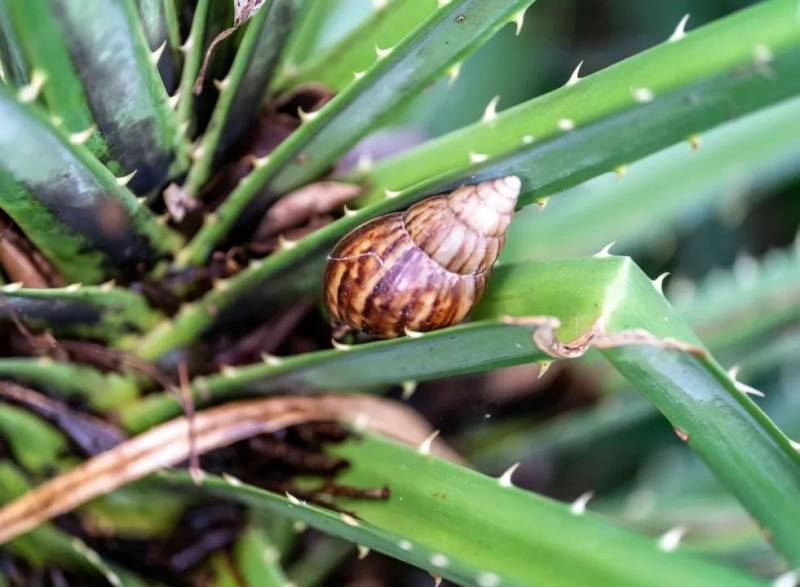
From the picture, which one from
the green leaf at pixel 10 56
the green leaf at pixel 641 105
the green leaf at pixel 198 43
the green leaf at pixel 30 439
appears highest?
the green leaf at pixel 10 56

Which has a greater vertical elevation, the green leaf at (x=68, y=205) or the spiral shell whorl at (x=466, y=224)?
the green leaf at (x=68, y=205)

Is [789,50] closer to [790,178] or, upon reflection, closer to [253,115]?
[253,115]

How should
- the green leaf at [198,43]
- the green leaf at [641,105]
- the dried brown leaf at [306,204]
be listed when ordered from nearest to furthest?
1. the green leaf at [641,105]
2. the green leaf at [198,43]
3. the dried brown leaf at [306,204]

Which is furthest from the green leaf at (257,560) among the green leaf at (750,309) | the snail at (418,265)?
the green leaf at (750,309)

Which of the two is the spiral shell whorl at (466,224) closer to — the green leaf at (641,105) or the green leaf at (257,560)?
the green leaf at (641,105)

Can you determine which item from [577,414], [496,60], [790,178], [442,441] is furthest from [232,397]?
[790,178]

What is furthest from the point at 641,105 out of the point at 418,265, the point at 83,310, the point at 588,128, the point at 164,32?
the point at 83,310

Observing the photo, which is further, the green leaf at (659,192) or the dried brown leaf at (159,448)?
the green leaf at (659,192)

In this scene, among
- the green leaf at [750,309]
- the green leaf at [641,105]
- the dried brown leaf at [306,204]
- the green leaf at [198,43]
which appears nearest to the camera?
the green leaf at [641,105]
